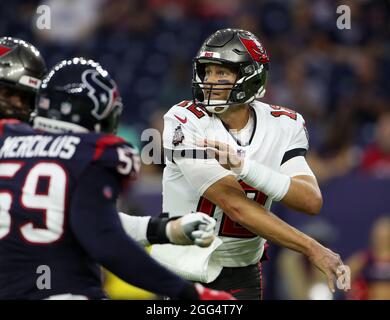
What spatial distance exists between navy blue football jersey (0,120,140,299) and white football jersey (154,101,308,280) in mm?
1076

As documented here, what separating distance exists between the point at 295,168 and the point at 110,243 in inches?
61.8

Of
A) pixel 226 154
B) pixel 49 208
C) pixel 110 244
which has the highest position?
pixel 226 154

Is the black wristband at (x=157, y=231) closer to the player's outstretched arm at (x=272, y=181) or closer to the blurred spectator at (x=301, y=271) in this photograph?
the player's outstretched arm at (x=272, y=181)

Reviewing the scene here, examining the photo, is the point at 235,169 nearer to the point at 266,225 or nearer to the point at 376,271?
the point at 266,225

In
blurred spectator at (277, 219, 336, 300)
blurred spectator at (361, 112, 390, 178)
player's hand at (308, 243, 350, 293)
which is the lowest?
blurred spectator at (277, 219, 336, 300)

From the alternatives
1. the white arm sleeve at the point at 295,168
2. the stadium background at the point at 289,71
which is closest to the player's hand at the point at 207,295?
the white arm sleeve at the point at 295,168

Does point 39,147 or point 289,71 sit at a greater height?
point 289,71

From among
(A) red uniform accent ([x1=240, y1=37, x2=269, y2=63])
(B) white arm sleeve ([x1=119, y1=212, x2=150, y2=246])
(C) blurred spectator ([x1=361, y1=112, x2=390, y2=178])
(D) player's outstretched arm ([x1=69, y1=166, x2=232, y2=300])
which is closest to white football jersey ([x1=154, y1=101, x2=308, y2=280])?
(A) red uniform accent ([x1=240, y1=37, x2=269, y2=63])

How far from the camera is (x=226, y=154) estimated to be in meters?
4.14

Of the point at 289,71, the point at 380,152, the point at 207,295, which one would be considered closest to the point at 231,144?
the point at 207,295

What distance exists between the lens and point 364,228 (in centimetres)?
706

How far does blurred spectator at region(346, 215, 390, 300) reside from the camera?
6.18 meters

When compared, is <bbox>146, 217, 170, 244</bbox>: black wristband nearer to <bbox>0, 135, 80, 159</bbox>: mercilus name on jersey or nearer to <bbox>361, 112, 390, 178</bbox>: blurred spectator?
<bbox>0, 135, 80, 159</bbox>: mercilus name on jersey
